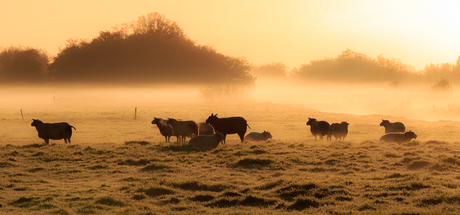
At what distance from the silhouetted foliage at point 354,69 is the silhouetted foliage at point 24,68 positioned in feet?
292

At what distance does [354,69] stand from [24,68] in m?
100

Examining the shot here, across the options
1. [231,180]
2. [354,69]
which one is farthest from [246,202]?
[354,69]

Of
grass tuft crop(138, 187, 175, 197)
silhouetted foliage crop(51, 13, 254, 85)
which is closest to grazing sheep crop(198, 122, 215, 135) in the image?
grass tuft crop(138, 187, 175, 197)

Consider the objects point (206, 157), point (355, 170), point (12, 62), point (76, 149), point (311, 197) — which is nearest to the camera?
point (311, 197)

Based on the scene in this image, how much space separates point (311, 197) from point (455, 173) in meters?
7.66

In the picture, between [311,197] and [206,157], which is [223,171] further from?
[311,197]

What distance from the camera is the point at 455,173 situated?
16.7m

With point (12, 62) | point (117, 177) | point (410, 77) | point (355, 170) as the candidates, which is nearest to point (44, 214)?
point (117, 177)

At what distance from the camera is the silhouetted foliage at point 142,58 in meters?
50.4

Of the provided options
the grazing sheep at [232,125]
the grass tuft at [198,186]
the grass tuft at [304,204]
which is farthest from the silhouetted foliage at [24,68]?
the grass tuft at [304,204]

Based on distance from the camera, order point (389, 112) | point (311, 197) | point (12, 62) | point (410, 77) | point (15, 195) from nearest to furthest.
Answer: point (311, 197) → point (15, 195) → point (12, 62) → point (389, 112) → point (410, 77)

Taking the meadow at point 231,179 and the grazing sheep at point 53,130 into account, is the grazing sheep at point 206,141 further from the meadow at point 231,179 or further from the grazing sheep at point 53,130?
the grazing sheep at point 53,130

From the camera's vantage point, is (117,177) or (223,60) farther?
(223,60)

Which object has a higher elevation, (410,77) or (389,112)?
(410,77)
